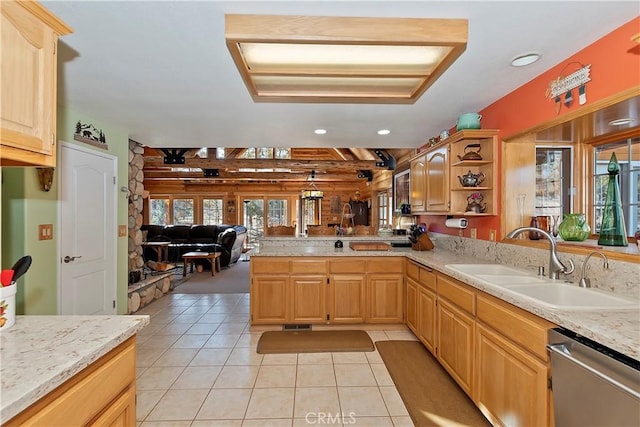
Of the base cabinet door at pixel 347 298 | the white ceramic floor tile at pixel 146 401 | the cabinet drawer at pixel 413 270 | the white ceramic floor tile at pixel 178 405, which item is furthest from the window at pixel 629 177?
the white ceramic floor tile at pixel 146 401

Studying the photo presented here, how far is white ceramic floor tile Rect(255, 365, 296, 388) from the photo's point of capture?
228 centimetres

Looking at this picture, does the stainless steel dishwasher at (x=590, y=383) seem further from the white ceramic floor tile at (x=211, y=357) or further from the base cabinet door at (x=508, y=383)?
the white ceramic floor tile at (x=211, y=357)

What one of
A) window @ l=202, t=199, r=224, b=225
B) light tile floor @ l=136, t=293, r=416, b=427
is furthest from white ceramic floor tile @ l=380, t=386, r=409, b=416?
window @ l=202, t=199, r=224, b=225

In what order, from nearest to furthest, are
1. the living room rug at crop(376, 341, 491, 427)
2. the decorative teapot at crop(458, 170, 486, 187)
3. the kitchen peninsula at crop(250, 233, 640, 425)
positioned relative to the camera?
1. the kitchen peninsula at crop(250, 233, 640, 425)
2. the living room rug at crop(376, 341, 491, 427)
3. the decorative teapot at crop(458, 170, 486, 187)

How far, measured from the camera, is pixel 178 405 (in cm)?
203

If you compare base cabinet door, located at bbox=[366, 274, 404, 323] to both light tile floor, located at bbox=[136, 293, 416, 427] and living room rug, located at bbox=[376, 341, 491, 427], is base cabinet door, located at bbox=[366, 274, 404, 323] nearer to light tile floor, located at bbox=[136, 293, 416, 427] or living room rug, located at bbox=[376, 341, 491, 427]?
light tile floor, located at bbox=[136, 293, 416, 427]

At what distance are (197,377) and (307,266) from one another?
144cm

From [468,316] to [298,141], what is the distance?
120 inches

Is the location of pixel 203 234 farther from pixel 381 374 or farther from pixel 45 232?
pixel 381 374

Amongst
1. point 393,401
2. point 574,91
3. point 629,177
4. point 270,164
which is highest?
point 270,164

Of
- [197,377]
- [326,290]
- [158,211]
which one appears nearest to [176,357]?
[197,377]

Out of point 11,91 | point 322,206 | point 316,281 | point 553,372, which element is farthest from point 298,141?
point 322,206

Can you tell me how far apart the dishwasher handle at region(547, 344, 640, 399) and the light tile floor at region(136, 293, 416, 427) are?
1.06 m

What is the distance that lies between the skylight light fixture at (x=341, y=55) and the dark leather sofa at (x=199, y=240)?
5.40 metres
